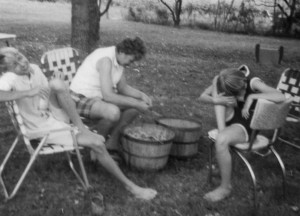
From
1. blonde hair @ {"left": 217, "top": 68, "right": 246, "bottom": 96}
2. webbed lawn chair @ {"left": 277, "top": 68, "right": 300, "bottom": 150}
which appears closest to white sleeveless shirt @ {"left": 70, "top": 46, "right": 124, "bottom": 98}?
blonde hair @ {"left": 217, "top": 68, "right": 246, "bottom": 96}

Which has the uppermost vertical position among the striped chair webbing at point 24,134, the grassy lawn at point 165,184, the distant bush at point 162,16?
the striped chair webbing at point 24,134

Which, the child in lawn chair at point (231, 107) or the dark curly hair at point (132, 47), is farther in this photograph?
the dark curly hair at point (132, 47)

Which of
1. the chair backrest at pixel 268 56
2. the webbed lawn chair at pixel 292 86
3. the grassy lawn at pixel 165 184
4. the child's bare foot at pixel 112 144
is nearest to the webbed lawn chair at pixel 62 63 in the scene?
the child's bare foot at pixel 112 144

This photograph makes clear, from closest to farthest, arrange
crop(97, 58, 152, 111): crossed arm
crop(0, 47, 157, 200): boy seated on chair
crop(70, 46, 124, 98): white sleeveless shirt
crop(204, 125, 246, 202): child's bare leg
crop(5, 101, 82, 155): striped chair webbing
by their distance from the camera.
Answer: crop(5, 101, 82, 155): striped chair webbing < crop(0, 47, 157, 200): boy seated on chair < crop(204, 125, 246, 202): child's bare leg < crop(97, 58, 152, 111): crossed arm < crop(70, 46, 124, 98): white sleeveless shirt

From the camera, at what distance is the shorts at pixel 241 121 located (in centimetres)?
349

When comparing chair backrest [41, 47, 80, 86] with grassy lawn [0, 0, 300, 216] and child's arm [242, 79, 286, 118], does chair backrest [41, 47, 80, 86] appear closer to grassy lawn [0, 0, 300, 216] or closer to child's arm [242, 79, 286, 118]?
grassy lawn [0, 0, 300, 216]

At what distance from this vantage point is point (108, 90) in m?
3.80

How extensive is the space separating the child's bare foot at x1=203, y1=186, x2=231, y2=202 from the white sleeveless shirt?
134 cm

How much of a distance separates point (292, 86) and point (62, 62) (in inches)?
97.5

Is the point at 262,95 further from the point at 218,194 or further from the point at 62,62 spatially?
the point at 62,62

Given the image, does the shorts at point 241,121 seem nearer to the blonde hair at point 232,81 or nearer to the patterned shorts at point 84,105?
the blonde hair at point 232,81

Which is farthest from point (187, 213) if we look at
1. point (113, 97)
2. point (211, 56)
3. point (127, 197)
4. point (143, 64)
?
point (211, 56)

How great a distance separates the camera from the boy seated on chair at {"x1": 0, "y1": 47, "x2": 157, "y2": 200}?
321 cm

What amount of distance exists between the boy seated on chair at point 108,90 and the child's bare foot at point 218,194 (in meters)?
1.00
